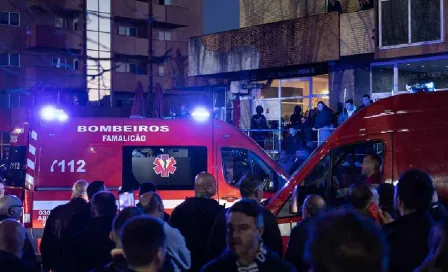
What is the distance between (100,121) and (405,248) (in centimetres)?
770

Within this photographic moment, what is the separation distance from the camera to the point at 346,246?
90.0 inches

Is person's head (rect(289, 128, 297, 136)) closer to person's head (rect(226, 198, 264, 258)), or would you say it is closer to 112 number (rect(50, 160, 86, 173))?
112 number (rect(50, 160, 86, 173))

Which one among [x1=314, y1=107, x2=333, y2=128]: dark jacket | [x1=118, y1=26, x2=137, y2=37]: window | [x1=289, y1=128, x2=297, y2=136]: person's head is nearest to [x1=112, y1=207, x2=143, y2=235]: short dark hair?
[x1=289, y1=128, x2=297, y2=136]: person's head

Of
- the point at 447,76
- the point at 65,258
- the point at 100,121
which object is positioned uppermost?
the point at 447,76

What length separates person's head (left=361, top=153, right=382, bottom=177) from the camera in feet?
24.0

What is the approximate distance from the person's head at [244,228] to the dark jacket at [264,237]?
57.3 inches

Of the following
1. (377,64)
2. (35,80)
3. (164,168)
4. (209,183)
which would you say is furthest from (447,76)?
(35,80)

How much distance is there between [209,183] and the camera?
21.8ft

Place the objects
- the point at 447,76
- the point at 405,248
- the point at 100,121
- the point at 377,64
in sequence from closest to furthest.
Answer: the point at 405,248 → the point at 100,121 → the point at 447,76 → the point at 377,64

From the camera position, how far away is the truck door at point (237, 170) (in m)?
11.2

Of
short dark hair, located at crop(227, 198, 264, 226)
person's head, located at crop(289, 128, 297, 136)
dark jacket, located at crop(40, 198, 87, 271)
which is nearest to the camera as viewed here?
short dark hair, located at crop(227, 198, 264, 226)

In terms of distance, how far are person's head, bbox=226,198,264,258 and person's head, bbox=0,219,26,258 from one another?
1579mm

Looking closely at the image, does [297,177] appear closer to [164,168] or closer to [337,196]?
[337,196]

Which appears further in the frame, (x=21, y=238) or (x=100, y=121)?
(x=100, y=121)
